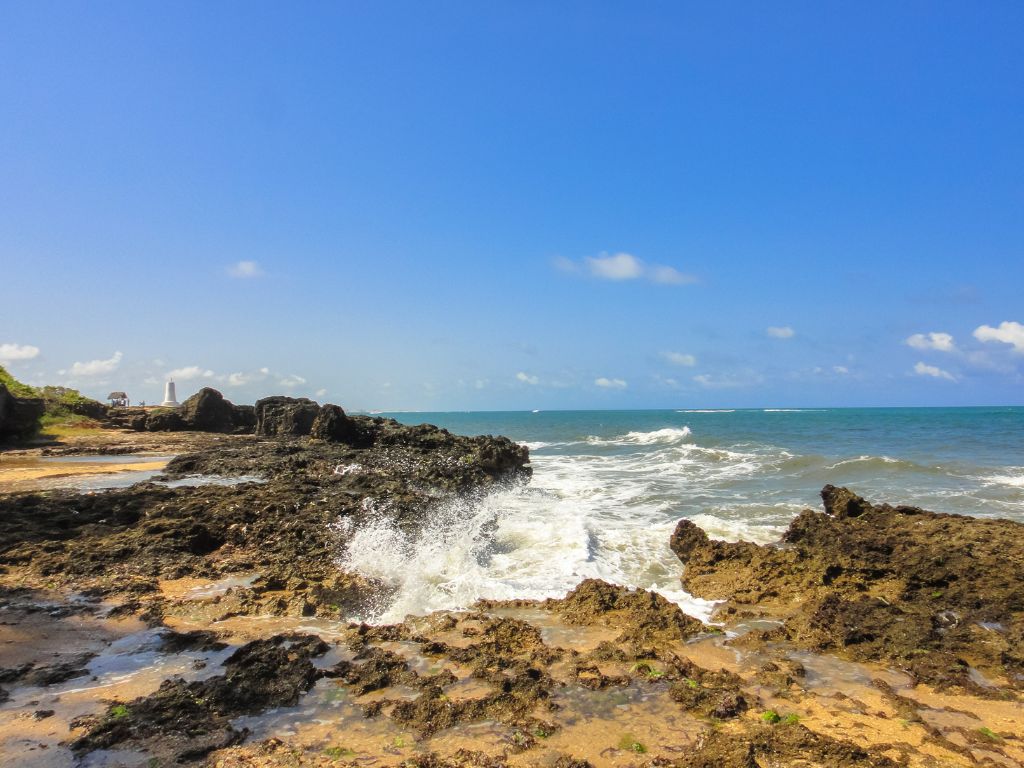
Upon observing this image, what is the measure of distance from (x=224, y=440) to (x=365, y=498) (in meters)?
20.3

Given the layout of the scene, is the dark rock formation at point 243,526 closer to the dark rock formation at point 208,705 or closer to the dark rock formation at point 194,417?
the dark rock formation at point 208,705

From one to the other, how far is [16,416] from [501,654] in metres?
29.1

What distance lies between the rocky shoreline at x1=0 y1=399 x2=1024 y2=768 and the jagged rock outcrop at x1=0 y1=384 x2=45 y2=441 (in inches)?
720

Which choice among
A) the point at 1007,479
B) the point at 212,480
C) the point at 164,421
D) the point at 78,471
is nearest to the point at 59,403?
the point at 164,421

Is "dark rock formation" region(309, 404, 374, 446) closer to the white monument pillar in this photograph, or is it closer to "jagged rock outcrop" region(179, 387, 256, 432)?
"jagged rock outcrop" region(179, 387, 256, 432)

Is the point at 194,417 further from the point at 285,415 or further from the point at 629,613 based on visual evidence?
the point at 629,613

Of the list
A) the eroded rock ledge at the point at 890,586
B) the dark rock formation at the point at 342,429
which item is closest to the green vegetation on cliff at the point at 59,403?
A: the dark rock formation at the point at 342,429

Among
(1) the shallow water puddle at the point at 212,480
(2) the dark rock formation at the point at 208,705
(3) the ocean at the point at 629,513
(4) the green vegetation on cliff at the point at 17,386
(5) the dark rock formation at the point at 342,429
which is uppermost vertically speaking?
(4) the green vegetation on cliff at the point at 17,386

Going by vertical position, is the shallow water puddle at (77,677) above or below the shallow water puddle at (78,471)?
below

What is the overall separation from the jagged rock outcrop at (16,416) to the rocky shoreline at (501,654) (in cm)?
Answer: 1828

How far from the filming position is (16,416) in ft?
83.1

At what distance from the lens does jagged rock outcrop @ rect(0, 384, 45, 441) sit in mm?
24703

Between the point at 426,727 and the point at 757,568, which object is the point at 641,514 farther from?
the point at 426,727

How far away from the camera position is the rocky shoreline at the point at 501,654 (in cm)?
436
